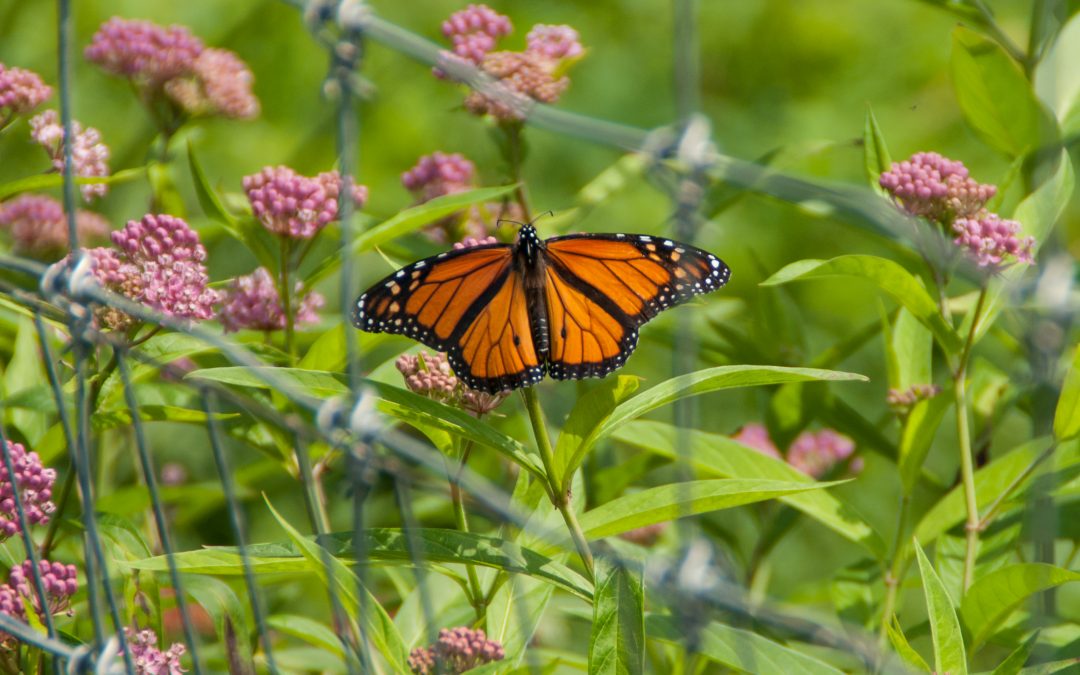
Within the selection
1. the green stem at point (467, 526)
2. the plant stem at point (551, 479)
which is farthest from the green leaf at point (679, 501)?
the green stem at point (467, 526)

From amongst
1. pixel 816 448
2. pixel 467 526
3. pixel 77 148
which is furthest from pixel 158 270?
pixel 816 448

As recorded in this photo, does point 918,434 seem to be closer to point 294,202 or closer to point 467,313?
point 467,313

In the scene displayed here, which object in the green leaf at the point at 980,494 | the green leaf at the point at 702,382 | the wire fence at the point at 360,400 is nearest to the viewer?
the wire fence at the point at 360,400

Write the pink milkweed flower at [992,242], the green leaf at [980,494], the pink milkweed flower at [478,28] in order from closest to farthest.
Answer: the pink milkweed flower at [992,242] → the green leaf at [980,494] → the pink milkweed flower at [478,28]

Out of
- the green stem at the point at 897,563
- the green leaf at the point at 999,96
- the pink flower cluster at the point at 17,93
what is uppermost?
the pink flower cluster at the point at 17,93

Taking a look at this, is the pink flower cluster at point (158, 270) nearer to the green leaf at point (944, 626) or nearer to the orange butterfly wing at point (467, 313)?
the orange butterfly wing at point (467, 313)

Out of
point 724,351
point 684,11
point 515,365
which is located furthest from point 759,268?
point 684,11

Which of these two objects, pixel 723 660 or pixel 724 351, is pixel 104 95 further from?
pixel 723 660

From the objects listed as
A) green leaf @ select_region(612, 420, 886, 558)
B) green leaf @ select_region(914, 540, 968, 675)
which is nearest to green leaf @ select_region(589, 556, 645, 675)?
green leaf @ select_region(914, 540, 968, 675)
